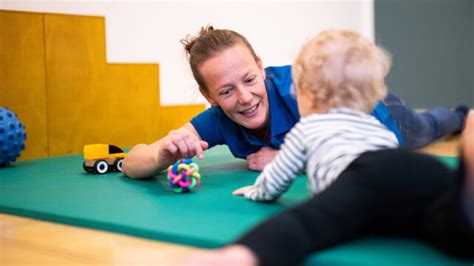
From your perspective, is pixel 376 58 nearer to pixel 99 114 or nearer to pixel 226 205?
pixel 226 205

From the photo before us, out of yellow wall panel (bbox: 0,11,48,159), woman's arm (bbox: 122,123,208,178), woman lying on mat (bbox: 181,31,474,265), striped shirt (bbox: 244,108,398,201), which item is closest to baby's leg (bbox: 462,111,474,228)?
woman lying on mat (bbox: 181,31,474,265)

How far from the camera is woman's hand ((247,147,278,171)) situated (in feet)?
5.63

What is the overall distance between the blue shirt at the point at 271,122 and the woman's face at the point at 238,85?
0.14 feet

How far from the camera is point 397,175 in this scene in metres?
0.94

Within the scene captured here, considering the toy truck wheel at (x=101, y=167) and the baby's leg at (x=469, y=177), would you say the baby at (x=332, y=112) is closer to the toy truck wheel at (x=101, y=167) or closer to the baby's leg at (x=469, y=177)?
the baby's leg at (x=469, y=177)

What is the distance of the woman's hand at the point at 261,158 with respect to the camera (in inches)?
67.6

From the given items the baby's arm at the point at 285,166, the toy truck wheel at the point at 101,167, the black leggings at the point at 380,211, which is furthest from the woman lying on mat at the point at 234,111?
the black leggings at the point at 380,211

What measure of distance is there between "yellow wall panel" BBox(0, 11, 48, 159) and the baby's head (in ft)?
5.04

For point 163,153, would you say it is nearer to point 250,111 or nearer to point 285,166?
point 250,111

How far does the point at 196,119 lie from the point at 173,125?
1169mm

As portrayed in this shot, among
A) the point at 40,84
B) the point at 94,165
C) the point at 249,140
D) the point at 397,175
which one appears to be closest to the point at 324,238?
the point at 397,175

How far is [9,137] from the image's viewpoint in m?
2.01

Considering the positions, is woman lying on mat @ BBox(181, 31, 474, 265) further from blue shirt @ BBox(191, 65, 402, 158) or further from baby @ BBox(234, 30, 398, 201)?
blue shirt @ BBox(191, 65, 402, 158)

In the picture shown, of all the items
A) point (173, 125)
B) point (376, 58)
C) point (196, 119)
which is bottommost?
point (173, 125)
